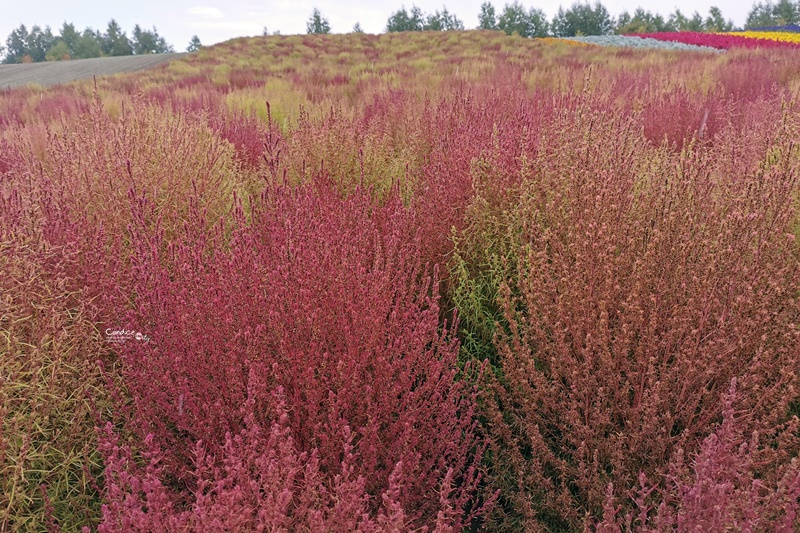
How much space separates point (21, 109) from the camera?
885 cm

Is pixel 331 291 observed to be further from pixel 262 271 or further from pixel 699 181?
pixel 699 181

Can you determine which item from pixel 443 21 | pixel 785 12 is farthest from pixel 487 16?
pixel 785 12

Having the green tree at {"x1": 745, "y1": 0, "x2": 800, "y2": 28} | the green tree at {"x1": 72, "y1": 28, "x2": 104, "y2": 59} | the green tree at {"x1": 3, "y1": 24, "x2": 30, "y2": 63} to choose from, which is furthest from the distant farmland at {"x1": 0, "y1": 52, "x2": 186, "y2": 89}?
the green tree at {"x1": 3, "y1": 24, "x2": 30, "y2": 63}

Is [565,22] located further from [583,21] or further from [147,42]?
[147,42]

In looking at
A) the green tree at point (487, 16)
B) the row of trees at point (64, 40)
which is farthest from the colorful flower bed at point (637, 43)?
the row of trees at point (64, 40)

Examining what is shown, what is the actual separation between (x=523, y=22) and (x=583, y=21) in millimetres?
3953

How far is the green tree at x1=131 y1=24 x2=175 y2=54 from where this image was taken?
203 feet

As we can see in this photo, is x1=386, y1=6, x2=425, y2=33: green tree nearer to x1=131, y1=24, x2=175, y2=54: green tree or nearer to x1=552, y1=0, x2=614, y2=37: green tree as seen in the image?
x1=552, y1=0, x2=614, y2=37: green tree

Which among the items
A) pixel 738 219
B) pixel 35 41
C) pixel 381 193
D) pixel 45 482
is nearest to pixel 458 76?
pixel 381 193

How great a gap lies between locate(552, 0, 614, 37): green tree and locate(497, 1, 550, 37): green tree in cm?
116

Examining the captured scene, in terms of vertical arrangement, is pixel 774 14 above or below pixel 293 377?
above

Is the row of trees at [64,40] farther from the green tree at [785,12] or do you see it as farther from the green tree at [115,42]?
the green tree at [785,12]

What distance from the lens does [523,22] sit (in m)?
34.2

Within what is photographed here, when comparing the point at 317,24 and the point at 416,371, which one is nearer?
the point at 416,371
